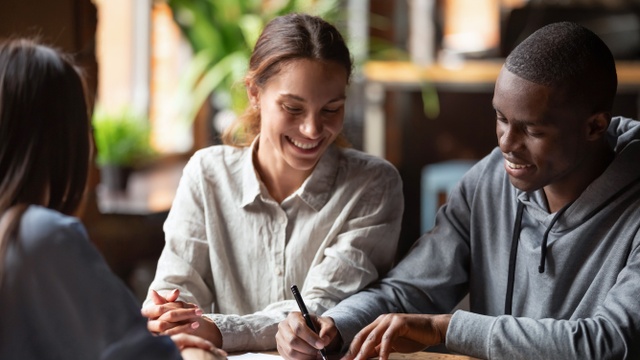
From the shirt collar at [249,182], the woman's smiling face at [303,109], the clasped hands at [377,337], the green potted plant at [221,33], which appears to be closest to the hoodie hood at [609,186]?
the clasped hands at [377,337]

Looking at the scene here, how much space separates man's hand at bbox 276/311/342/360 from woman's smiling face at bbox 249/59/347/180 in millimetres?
339

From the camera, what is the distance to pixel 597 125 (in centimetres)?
152

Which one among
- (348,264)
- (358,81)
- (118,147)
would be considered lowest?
(118,147)

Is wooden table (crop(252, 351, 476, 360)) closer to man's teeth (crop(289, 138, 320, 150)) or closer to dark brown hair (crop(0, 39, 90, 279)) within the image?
man's teeth (crop(289, 138, 320, 150))

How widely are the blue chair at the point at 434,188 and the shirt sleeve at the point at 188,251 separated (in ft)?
9.35

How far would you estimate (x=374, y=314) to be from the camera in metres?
1.63

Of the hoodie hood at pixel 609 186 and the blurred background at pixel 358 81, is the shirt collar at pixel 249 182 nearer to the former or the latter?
the hoodie hood at pixel 609 186

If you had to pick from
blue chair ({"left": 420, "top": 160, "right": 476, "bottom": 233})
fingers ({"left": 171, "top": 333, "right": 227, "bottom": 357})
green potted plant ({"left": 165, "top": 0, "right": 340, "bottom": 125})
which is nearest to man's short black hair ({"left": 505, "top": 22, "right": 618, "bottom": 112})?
fingers ({"left": 171, "top": 333, "right": 227, "bottom": 357})

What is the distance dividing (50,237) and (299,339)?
511 mm

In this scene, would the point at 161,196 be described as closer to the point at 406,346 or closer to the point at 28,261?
the point at 406,346

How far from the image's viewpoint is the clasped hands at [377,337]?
1452 mm

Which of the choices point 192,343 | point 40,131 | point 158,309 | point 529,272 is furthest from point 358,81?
point 40,131

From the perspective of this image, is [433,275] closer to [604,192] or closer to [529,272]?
[529,272]

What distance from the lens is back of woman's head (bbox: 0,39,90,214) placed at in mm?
1106
